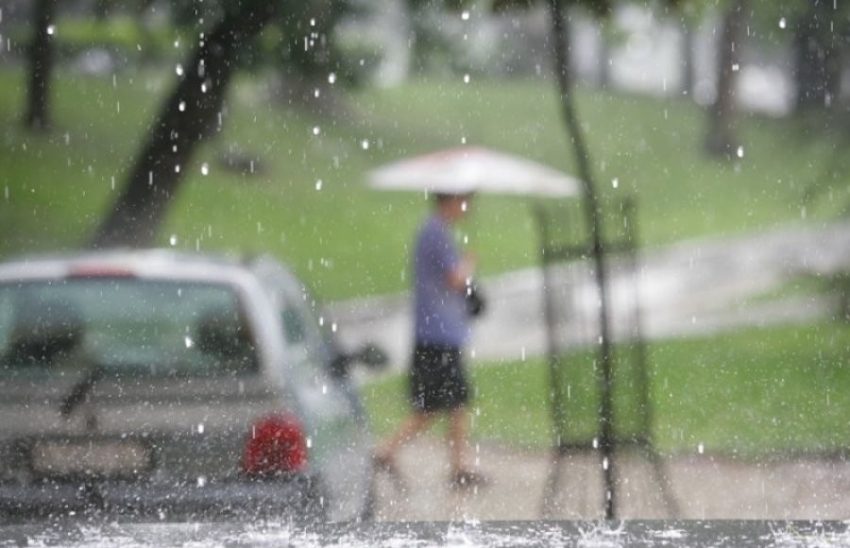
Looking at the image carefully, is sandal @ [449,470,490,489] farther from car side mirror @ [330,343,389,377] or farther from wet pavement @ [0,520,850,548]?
wet pavement @ [0,520,850,548]

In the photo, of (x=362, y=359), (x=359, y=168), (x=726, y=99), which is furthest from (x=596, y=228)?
(x=362, y=359)

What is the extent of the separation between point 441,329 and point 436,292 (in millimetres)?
385

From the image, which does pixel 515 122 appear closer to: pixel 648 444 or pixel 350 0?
pixel 350 0

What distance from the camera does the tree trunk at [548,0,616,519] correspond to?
29.2 ft

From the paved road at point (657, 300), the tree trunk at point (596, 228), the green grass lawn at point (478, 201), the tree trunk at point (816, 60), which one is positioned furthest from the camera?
the tree trunk at point (816, 60)

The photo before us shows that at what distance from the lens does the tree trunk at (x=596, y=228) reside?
890 cm

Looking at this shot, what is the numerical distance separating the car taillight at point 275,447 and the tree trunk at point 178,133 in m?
7.06

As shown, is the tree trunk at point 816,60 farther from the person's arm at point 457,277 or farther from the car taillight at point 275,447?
the car taillight at point 275,447

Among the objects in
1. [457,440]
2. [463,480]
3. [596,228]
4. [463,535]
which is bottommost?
[463,535]

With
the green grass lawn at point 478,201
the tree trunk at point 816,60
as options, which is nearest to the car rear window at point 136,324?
the green grass lawn at point 478,201

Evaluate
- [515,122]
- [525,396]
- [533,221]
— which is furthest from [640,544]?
[515,122]

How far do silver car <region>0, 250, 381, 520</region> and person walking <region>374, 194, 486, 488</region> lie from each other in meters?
1.43

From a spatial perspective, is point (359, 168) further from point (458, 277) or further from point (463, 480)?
point (458, 277)

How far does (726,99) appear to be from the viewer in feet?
65.9
